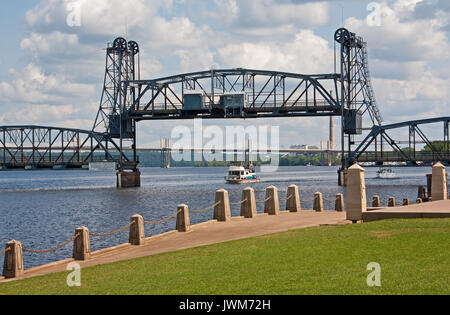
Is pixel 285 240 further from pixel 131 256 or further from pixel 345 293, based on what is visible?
pixel 345 293

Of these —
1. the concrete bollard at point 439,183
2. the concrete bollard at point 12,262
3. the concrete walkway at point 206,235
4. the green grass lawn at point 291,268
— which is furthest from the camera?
the concrete bollard at point 439,183

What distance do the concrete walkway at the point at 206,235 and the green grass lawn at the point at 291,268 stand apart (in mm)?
2458

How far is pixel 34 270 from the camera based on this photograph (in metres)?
23.0

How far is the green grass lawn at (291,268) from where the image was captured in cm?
1507

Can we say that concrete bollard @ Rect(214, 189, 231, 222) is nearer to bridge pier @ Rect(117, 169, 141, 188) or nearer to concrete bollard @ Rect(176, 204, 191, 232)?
concrete bollard @ Rect(176, 204, 191, 232)

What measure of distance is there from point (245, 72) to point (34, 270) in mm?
88238

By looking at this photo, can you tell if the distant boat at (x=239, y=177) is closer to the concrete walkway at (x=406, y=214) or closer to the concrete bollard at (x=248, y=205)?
the concrete bollard at (x=248, y=205)

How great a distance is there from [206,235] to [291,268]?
11457 millimetres

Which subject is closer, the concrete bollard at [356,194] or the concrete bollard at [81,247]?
the concrete bollard at [81,247]

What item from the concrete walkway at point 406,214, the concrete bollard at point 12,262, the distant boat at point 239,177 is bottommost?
the distant boat at point 239,177

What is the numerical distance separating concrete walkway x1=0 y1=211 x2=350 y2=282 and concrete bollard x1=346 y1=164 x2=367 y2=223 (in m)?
0.94

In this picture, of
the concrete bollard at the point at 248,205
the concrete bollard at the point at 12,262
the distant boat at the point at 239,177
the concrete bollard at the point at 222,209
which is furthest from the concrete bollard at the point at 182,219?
the distant boat at the point at 239,177

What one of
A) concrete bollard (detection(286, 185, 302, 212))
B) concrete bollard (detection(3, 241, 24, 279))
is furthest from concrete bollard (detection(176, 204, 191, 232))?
concrete bollard (detection(286, 185, 302, 212))
